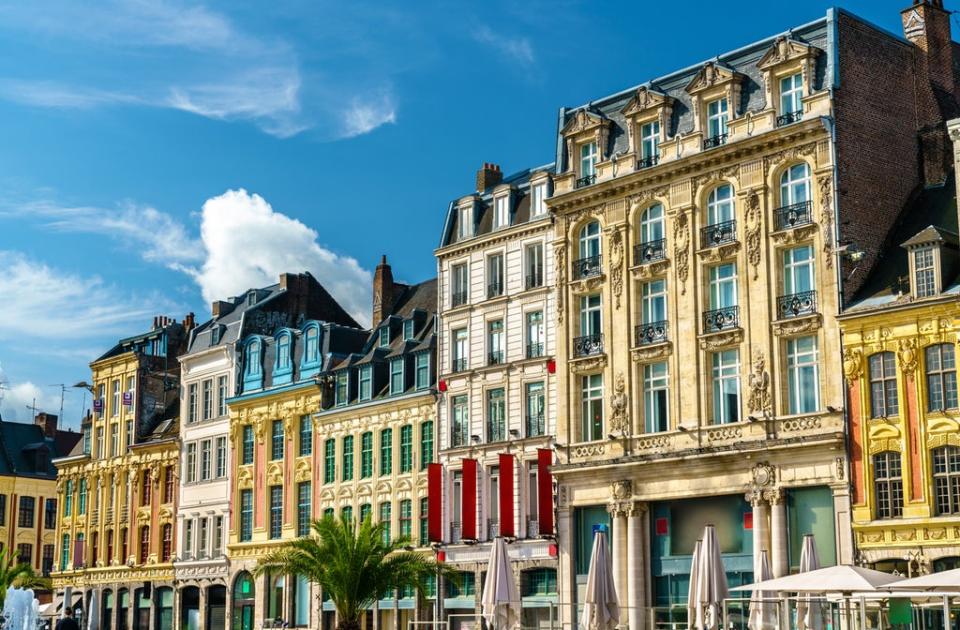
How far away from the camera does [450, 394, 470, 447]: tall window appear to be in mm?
54178

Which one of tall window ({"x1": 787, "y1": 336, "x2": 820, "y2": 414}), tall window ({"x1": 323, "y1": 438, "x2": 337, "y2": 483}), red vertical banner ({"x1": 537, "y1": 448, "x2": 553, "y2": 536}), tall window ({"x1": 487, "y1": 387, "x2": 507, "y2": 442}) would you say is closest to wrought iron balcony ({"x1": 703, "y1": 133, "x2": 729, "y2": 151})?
tall window ({"x1": 787, "y1": 336, "x2": 820, "y2": 414})

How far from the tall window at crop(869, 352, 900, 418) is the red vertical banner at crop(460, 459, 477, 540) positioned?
54.8 feet

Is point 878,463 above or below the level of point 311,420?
below

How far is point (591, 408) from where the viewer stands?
48969mm

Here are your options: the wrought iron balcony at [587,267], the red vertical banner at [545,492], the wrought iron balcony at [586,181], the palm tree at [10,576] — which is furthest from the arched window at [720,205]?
the palm tree at [10,576]

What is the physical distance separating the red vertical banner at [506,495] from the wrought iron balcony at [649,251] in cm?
858

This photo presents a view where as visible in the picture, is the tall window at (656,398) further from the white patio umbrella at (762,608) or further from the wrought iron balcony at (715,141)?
the white patio umbrella at (762,608)

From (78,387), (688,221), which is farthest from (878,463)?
(78,387)

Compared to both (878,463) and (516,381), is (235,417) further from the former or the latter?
(878,463)

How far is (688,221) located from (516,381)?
9493 mm

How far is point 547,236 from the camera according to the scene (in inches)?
2063

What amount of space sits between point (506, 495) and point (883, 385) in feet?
50.4

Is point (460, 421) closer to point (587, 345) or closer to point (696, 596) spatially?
point (587, 345)

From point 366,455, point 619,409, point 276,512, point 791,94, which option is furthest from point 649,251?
point 276,512
